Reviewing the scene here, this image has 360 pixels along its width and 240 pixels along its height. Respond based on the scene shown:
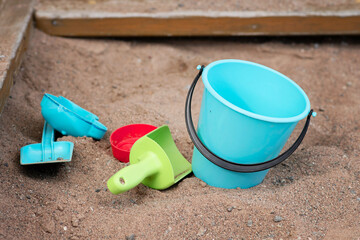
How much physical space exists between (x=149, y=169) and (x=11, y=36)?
125 cm

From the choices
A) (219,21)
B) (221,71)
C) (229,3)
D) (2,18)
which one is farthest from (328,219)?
(2,18)

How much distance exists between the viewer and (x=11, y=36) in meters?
2.24

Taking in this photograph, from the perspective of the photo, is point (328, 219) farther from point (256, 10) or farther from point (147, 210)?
point (256, 10)

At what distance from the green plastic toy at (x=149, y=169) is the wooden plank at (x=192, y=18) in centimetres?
114

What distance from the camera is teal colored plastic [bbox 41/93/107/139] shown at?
183cm

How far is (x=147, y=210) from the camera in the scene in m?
1.54

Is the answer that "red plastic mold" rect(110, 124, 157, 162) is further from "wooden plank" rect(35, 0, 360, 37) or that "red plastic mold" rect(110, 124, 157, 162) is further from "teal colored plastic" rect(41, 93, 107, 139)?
"wooden plank" rect(35, 0, 360, 37)

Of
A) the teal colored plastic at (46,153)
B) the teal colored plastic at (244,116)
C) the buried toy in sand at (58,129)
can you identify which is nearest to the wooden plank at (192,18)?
the buried toy in sand at (58,129)

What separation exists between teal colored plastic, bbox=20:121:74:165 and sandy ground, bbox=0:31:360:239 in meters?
0.07

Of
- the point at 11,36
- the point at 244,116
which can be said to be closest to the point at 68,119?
the point at 11,36

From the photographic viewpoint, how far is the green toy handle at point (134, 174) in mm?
1521

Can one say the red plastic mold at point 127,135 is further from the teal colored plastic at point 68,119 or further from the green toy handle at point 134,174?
the green toy handle at point 134,174

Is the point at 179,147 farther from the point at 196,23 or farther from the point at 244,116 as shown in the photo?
the point at 196,23

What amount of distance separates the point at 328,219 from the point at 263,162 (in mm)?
343
